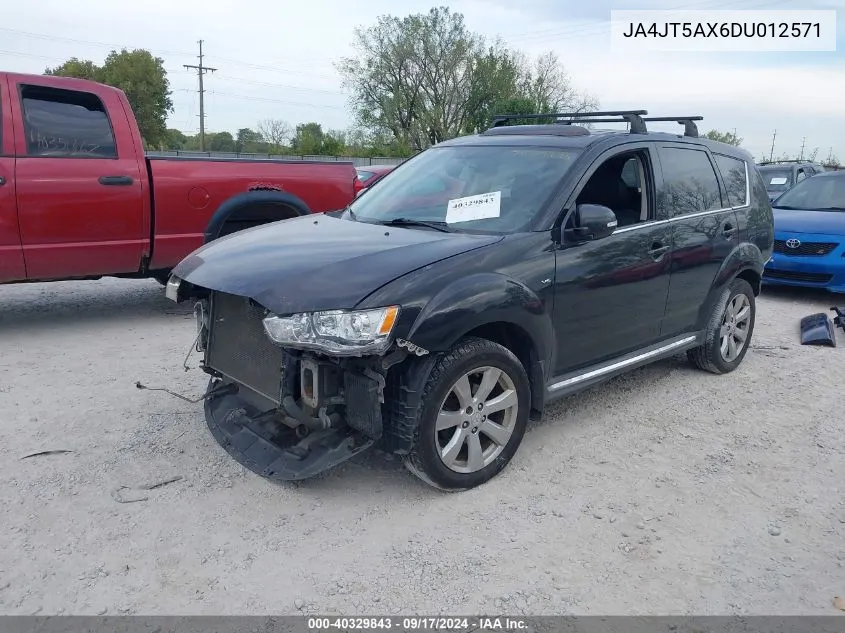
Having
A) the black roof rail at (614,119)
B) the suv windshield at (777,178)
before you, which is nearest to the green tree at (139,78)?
the suv windshield at (777,178)

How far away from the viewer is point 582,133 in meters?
4.42

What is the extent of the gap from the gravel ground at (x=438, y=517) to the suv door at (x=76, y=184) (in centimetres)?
128

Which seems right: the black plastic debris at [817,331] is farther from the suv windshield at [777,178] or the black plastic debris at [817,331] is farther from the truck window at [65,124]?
the suv windshield at [777,178]

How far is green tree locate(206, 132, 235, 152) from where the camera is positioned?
53.4 metres

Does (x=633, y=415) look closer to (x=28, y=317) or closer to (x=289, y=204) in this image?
(x=289, y=204)

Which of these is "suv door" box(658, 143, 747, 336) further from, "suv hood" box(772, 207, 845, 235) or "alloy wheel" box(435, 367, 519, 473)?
"suv hood" box(772, 207, 845, 235)

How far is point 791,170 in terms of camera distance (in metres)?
14.0

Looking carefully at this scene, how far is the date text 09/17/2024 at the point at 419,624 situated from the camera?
260 cm

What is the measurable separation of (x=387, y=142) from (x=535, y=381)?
51.7 m

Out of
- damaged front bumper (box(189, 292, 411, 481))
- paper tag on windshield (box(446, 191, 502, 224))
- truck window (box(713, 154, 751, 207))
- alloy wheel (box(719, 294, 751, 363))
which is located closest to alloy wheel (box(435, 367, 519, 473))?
damaged front bumper (box(189, 292, 411, 481))

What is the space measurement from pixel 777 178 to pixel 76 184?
13000 mm

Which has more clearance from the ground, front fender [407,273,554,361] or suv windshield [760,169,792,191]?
suv windshield [760,169,792,191]

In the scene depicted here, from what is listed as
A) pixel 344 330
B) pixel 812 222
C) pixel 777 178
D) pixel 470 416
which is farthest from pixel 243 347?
pixel 777 178

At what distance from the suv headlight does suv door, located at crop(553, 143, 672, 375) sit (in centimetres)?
117
